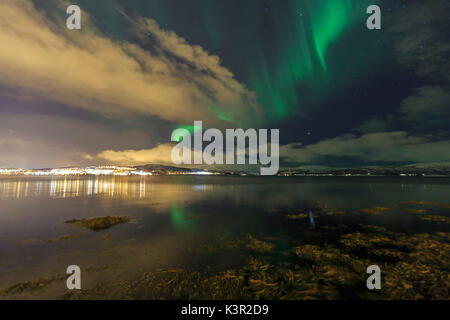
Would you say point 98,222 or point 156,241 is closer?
point 156,241

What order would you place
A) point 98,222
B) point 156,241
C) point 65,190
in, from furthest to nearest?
point 65,190, point 98,222, point 156,241

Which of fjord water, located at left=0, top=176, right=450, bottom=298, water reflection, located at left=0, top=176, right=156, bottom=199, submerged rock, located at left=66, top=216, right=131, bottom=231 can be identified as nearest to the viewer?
fjord water, located at left=0, top=176, right=450, bottom=298

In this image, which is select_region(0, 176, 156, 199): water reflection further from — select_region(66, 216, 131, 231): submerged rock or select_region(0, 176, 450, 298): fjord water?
select_region(66, 216, 131, 231): submerged rock

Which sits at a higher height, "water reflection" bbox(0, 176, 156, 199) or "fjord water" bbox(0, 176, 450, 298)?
"water reflection" bbox(0, 176, 156, 199)

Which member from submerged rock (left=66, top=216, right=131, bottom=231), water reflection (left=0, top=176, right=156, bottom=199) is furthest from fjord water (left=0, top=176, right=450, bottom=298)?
water reflection (left=0, top=176, right=156, bottom=199)

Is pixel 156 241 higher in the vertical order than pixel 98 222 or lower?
lower

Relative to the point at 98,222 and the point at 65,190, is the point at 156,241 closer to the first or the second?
the point at 98,222

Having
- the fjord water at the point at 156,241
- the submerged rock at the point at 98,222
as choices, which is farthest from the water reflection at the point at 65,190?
the submerged rock at the point at 98,222

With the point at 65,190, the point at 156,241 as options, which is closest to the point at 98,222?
the point at 156,241

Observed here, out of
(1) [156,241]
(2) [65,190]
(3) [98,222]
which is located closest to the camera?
(1) [156,241]

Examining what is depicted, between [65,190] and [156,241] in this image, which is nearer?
[156,241]

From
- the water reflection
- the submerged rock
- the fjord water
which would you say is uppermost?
the water reflection

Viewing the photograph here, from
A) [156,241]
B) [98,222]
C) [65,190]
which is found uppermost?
[65,190]
